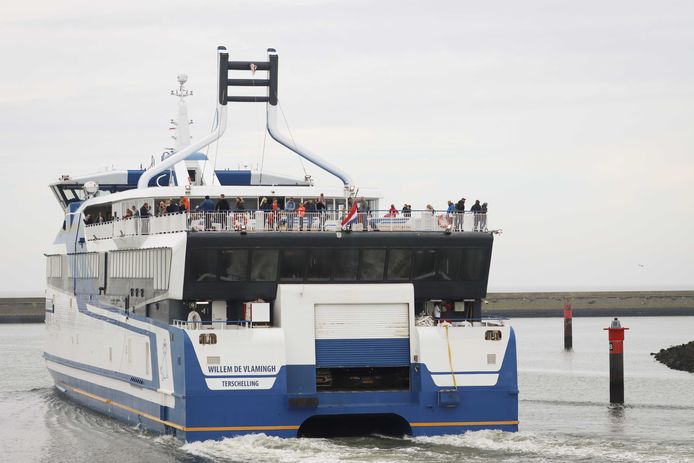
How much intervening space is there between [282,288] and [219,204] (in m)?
3.10

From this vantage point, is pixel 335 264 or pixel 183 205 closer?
pixel 335 264

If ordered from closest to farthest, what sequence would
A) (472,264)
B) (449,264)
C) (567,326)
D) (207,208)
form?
(207,208) < (449,264) < (472,264) < (567,326)

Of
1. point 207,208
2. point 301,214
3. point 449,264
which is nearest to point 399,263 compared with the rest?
point 449,264

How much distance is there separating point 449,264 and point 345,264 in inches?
100

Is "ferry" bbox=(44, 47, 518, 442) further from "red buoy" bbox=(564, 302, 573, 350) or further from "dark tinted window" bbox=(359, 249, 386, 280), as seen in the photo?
"red buoy" bbox=(564, 302, 573, 350)

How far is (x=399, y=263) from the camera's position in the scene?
29875mm

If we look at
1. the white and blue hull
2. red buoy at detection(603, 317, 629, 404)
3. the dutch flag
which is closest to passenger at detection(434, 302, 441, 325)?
the white and blue hull

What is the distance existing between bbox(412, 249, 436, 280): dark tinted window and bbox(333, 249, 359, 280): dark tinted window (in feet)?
4.72

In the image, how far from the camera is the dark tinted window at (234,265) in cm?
2903

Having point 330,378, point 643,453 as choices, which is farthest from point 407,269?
point 643,453

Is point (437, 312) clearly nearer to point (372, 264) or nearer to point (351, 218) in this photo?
point (372, 264)

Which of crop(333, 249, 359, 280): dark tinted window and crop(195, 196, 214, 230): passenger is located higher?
crop(195, 196, 214, 230): passenger

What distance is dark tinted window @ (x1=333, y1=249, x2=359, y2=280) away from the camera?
96.8 ft

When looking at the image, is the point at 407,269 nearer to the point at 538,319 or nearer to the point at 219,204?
the point at 219,204
